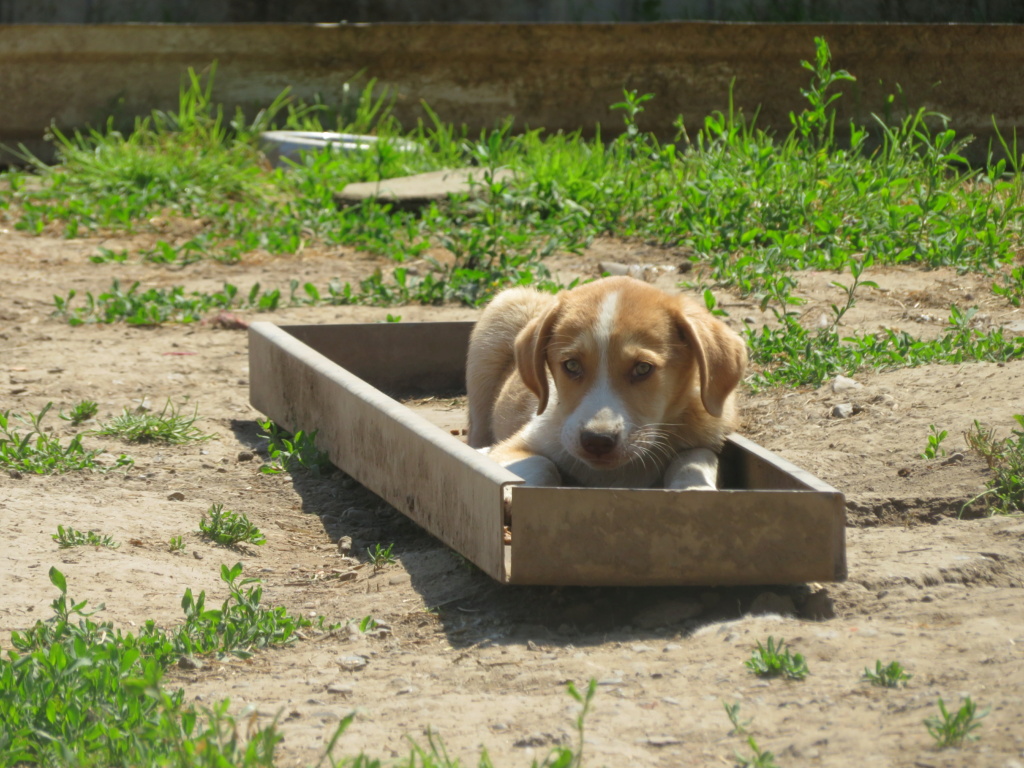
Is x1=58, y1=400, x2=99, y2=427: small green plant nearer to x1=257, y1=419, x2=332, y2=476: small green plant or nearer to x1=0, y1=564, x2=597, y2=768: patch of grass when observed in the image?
x1=257, y1=419, x2=332, y2=476: small green plant

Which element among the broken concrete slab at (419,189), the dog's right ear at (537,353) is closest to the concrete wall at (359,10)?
the broken concrete slab at (419,189)

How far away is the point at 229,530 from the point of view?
12.4 ft

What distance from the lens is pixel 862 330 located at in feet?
17.7

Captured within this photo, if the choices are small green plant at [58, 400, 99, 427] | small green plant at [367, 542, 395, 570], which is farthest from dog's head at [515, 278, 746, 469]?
small green plant at [58, 400, 99, 427]

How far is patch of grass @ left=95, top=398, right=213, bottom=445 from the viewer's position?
479cm

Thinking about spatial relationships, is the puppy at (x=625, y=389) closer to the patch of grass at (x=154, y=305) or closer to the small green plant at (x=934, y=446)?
the small green plant at (x=934, y=446)

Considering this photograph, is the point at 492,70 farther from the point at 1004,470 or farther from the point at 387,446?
the point at 1004,470

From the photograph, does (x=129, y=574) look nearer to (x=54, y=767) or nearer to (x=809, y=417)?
(x=54, y=767)

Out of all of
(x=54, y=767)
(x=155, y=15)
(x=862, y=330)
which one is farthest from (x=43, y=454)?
(x=155, y=15)

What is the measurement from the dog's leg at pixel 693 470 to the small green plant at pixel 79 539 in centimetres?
170

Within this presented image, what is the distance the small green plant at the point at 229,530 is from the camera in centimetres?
375

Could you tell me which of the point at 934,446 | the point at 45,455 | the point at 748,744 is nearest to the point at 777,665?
the point at 748,744

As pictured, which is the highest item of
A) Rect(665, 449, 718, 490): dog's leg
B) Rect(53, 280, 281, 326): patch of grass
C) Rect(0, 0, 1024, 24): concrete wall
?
Answer: Rect(0, 0, 1024, 24): concrete wall

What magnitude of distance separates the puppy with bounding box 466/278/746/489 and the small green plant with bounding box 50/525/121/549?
4.10 feet
